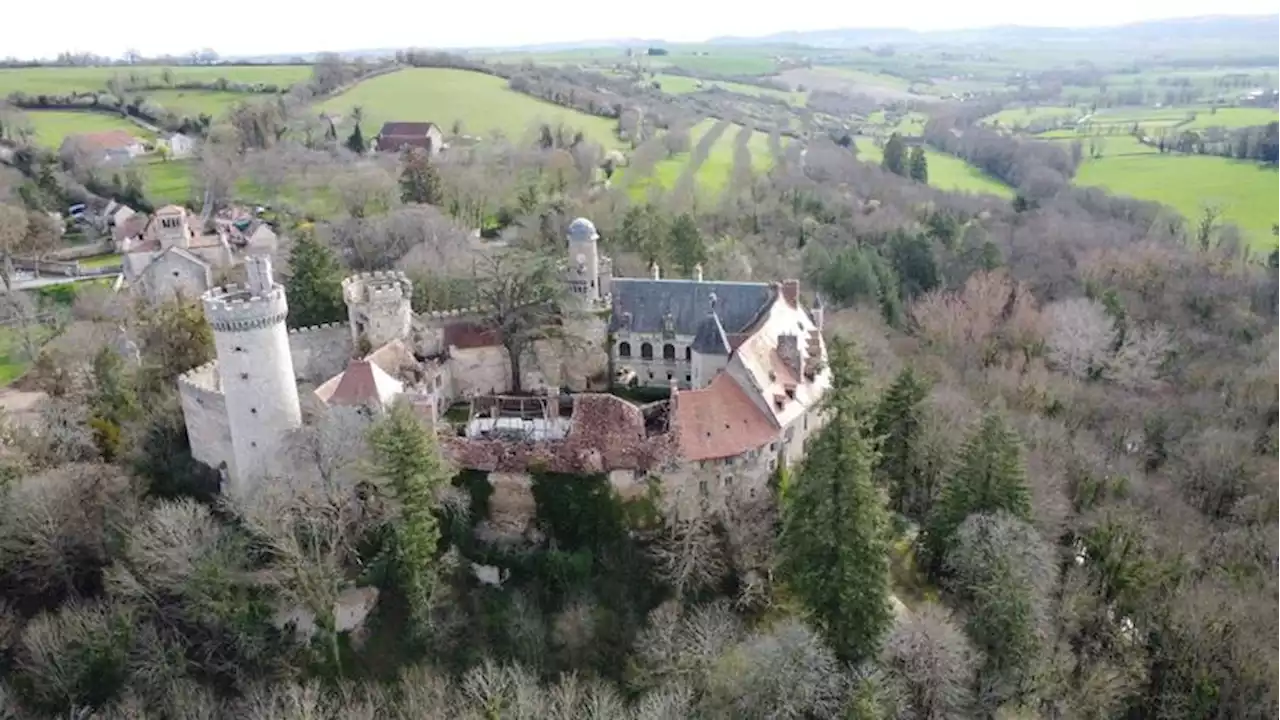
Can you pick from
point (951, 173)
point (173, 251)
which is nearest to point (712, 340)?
point (173, 251)

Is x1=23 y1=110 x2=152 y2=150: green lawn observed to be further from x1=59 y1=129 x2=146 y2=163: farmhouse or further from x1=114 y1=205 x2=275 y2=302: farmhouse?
x1=114 y1=205 x2=275 y2=302: farmhouse

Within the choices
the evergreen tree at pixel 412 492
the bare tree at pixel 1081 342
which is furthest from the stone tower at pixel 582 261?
the bare tree at pixel 1081 342

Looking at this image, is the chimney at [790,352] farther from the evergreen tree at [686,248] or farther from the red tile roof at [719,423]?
the evergreen tree at [686,248]

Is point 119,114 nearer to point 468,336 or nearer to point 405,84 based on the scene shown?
point 405,84

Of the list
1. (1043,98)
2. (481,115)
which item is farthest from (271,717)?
(1043,98)

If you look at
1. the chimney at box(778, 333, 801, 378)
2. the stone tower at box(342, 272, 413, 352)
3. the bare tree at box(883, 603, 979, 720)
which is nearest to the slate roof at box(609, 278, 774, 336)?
the chimney at box(778, 333, 801, 378)

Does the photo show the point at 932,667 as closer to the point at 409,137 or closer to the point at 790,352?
the point at 790,352
